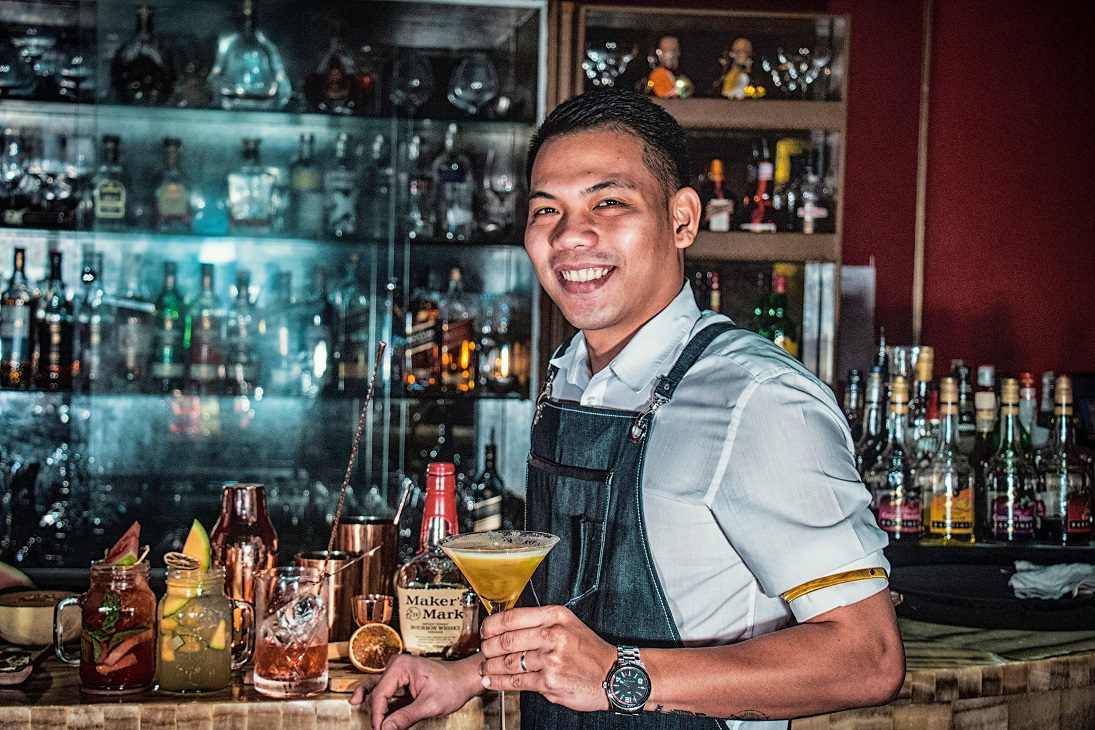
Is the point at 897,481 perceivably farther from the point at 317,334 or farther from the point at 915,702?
the point at 317,334

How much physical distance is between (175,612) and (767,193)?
7.21ft

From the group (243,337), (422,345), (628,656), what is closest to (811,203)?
(422,345)

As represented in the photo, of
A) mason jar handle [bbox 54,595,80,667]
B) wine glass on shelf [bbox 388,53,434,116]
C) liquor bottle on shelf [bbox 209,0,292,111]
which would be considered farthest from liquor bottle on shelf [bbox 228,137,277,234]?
mason jar handle [bbox 54,595,80,667]

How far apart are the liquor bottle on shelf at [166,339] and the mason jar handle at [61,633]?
5.43ft

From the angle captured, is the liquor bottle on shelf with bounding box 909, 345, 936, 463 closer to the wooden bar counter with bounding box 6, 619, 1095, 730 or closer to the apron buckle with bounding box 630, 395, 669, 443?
the wooden bar counter with bounding box 6, 619, 1095, 730

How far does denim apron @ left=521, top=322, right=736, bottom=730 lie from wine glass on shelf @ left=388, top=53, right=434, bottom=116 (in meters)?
2.15

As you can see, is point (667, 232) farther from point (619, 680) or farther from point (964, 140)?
point (964, 140)

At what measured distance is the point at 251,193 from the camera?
3.63 m

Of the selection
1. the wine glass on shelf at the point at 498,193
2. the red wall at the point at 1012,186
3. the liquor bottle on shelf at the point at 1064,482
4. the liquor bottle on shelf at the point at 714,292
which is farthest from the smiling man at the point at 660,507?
the red wall at the point at 1012,186

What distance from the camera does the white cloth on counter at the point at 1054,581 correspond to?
2.48 metres

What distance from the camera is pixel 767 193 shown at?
3.39m

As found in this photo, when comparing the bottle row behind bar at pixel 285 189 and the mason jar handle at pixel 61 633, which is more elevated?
the bottle row behind bar at pixel 285 189

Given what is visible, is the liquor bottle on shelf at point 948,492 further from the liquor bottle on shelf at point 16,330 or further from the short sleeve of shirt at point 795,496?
the liquor bottle on shelf at point 16,330

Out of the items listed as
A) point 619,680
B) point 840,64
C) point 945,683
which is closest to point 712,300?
point 840,64
